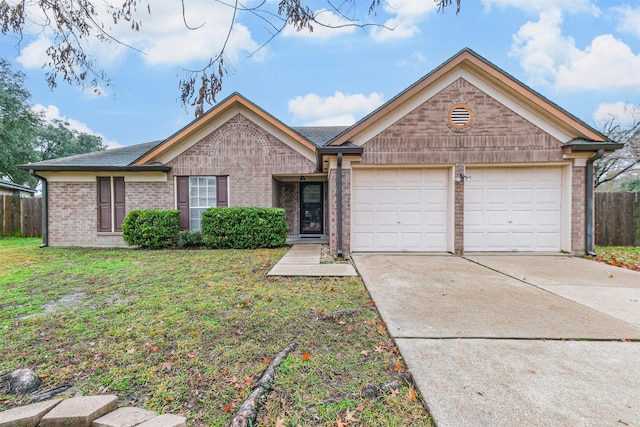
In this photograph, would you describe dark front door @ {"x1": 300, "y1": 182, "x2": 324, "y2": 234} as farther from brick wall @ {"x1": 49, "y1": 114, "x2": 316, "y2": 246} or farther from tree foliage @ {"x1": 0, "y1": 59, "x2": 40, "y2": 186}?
tree foliage @ {"x1": 0, "y1": 59, "x2": 40, "y2": 186}

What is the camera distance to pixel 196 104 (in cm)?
368

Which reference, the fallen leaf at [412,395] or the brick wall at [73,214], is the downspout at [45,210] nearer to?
the brick wall at [73,214]

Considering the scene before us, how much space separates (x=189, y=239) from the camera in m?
10.5

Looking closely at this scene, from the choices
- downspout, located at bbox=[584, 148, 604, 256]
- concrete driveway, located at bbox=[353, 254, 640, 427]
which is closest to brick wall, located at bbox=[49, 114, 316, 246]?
Answer: concrete driveway, located at bbox=[353, 254, 640, 427]

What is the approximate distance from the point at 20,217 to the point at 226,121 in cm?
1185

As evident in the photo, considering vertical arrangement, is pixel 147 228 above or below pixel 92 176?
below

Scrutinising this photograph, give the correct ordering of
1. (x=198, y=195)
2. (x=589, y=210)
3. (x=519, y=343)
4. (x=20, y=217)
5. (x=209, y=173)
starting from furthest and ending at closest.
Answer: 1. (x=20, y=217)
2. (x=198, y=195)
3. (x=209, y=173)
4. (x=589, y=210)
5. (x=519, y=343)

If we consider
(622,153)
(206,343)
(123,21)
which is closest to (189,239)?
(123,21)

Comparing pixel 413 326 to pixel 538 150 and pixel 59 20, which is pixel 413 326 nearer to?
pixel 59 20

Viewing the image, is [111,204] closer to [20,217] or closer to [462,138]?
[20,217]

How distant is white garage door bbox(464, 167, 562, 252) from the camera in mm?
8508

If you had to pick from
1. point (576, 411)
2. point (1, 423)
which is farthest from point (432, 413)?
point (1, 423)

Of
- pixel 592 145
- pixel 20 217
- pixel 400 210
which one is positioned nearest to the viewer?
pixel 592 145

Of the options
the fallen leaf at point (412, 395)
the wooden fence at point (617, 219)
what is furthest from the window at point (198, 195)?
the wooden fence at point (617, 219)
